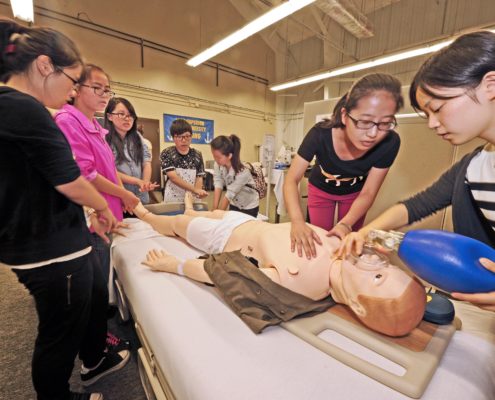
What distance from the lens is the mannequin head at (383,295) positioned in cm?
73

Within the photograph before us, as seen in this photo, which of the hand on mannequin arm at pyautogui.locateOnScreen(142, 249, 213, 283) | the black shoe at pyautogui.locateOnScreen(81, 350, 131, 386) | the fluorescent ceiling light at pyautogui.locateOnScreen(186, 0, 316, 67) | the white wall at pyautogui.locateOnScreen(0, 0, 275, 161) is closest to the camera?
the hand on mannequin arm at pyautogui.locateOnScreen(142, 249, 213, 283)

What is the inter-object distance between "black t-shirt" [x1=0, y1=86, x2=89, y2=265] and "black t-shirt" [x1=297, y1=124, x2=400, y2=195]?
0.98 metres

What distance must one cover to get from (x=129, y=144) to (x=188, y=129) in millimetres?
485

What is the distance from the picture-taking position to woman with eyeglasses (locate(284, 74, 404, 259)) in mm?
992

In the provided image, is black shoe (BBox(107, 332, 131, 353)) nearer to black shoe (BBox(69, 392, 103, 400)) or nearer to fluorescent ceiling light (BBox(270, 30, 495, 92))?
black shoe (BBox(69, 392, 103, 400))

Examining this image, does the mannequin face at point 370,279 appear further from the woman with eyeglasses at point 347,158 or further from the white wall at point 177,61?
the white wall at point 177,61

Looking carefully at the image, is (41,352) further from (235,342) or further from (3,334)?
(3,334)

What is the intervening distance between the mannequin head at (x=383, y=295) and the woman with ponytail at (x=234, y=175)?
4.55ft

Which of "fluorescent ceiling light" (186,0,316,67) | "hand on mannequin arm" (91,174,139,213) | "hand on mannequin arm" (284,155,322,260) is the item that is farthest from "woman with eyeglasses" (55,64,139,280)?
"fluorescent ceiling light" (186,0,316,67)

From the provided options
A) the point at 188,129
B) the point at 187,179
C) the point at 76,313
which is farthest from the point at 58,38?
the point at 187,179

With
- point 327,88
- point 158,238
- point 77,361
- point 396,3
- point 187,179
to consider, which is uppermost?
point 396,3

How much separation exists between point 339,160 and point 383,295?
2.25 ft

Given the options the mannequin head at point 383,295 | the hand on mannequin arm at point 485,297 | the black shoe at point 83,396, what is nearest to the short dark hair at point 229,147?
the mannequin head at point 383,295

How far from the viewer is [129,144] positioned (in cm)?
188
